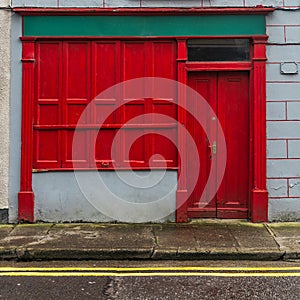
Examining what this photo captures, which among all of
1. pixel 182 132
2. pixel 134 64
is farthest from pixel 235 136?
pixel 134 64

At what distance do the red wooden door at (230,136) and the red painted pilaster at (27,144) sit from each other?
273 centimetres

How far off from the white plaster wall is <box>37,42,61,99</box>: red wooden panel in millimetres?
532

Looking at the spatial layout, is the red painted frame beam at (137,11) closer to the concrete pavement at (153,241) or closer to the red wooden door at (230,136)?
the red wooden door at (230,136)

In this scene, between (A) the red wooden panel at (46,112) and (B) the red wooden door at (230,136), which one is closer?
(A) the red wooden panel at (46,112)

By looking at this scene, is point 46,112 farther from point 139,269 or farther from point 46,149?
point 139,269

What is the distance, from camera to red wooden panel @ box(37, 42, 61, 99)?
8.09 m

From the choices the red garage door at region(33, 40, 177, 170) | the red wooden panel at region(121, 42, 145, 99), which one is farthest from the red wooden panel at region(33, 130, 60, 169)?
the red wooden panel at region(121, 42, 145, 99)

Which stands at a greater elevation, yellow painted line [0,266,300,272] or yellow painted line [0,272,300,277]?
yellow painted line [0,266,300,272]

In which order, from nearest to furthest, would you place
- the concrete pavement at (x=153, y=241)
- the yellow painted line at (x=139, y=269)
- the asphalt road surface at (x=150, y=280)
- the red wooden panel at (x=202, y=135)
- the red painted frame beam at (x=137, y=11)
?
the asphalt road surface at (x=150, y=280) < the yellow painted line at (x=139, y=269) < the concrete pavement at (x=153, y=241) < the red painted frame beam at (x=137, y=11) < the red wooden panel at (x=202, y=135)

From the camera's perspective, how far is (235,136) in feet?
27.1

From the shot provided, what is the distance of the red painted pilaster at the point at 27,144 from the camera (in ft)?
26.2

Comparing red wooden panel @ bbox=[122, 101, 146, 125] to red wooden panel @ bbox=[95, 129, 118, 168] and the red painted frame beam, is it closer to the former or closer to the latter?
red wooden panel @ bbox=[95, 129, 118, 168]

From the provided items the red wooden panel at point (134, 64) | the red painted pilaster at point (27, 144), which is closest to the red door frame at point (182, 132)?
the red painted pilaster at point (27, 144)

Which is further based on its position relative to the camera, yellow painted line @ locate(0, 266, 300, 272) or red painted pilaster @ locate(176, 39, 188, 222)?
red painted pilaster @ locate(176, 39, 188, 222)
